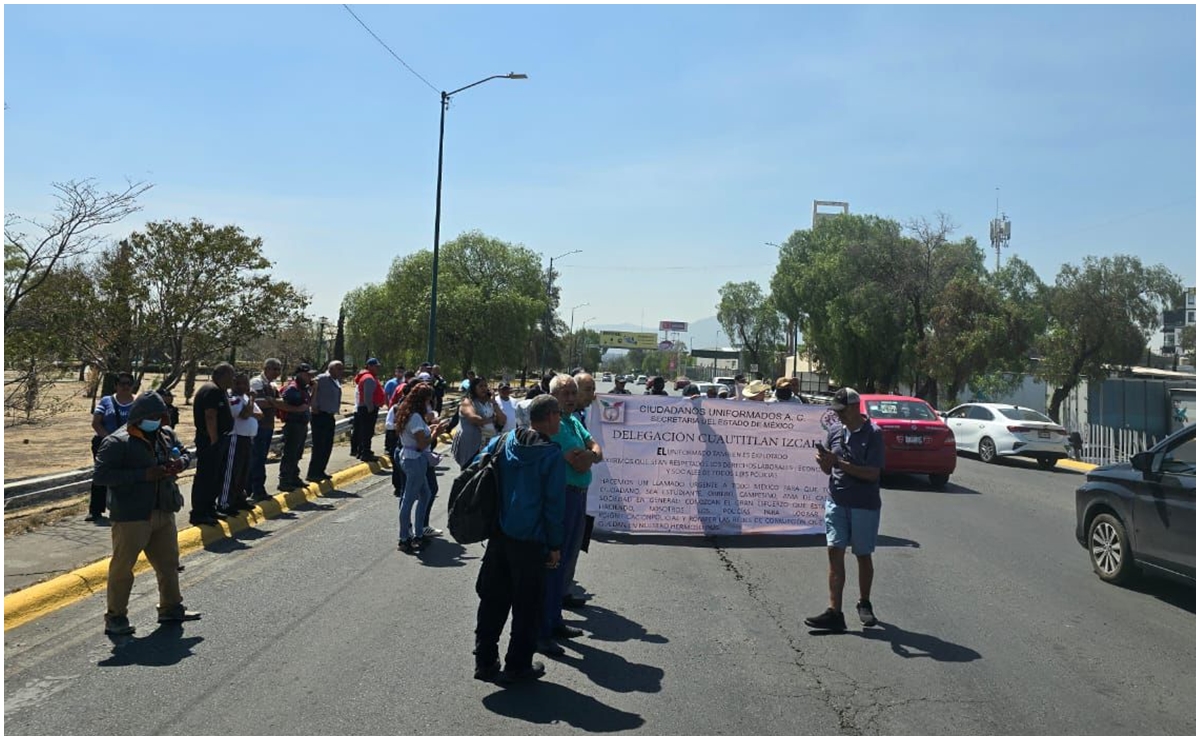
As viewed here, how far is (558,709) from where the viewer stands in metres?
5.10

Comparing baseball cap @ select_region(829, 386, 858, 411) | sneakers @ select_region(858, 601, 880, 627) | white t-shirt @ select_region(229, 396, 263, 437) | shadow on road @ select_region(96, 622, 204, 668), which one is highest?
baseball cap @ select_region(829, 386, 858, 411)

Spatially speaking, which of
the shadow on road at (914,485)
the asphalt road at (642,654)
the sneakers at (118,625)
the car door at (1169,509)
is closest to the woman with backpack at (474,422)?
the asphalt road at (642,654)

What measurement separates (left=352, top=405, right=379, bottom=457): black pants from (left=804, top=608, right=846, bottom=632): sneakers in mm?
11833

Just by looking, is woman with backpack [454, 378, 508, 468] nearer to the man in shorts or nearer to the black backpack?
the man in shorts

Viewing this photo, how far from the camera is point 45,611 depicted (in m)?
7.07

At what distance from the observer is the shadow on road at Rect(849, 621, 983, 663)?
6.11m

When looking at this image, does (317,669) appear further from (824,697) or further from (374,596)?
(824,697)

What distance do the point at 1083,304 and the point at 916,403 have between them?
58.8 feet

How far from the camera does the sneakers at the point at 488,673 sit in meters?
5.45

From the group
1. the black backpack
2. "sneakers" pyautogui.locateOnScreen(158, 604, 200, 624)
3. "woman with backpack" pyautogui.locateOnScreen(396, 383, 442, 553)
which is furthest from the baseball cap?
"sneakers" pyautogui.locateOnScreen(158, 604, 200, 624)

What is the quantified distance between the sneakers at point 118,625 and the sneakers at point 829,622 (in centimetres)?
443

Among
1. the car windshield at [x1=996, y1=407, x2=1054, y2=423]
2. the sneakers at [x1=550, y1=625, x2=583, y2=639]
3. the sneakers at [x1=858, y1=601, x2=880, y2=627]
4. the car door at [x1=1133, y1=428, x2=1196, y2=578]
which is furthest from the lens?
the car windshield at [x1=996, y1=407, x2=1054, y2=423]

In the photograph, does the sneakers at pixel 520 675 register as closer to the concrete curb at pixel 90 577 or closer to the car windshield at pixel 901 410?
the concrete curb at pixel 90 577

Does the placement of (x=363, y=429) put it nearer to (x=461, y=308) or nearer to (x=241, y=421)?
(x=241, y=421)
